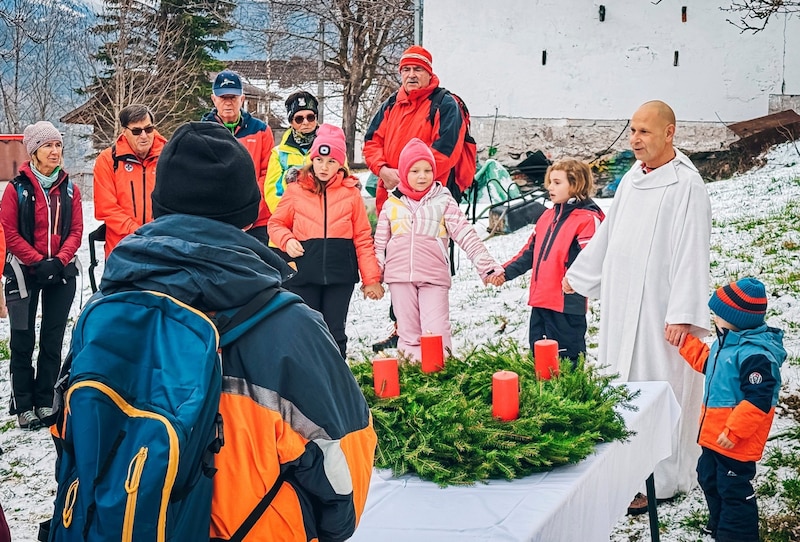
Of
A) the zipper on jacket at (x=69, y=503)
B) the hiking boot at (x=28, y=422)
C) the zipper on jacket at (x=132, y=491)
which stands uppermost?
the zipper on jacket at (x=132, y=491)

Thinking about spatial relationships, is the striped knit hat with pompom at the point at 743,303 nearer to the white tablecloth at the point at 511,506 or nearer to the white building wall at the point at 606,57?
the white tablecloth at the point at 511,506

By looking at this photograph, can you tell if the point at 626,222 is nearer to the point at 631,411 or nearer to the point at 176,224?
the point at 631,411

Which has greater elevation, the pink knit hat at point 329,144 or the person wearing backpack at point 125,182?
the pink knit hat at point 329,144

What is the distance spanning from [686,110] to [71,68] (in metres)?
31.8

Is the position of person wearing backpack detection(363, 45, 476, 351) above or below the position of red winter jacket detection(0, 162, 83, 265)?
above

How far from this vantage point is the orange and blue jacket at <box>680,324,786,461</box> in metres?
3.51

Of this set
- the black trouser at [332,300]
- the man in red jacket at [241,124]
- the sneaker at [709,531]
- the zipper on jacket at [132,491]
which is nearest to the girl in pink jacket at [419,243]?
the black trouser at [332,300]

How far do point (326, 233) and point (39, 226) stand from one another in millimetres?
1970

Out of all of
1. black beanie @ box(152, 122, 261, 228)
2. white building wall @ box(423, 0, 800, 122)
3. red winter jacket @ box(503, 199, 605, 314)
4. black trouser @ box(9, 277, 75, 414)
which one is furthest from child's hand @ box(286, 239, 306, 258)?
white building wall @ box(423, 0, 800, 122)

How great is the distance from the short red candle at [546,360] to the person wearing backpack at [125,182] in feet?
11.1

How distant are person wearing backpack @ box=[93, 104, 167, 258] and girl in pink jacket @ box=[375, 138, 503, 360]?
164 centimetres

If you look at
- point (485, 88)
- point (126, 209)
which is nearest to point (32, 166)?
point (126, 209)

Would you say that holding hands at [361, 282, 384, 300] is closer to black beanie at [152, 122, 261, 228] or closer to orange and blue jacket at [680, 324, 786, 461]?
orange and blue jacket at [680, 324, 786, 461]

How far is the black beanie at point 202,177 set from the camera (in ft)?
5.83
